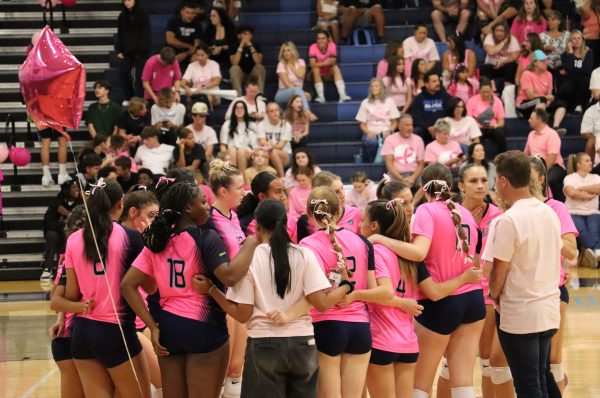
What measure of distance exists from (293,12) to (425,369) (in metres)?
12.3

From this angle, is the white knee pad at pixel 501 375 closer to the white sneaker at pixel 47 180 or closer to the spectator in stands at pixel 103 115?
the spectator in stands at pixel 103 115

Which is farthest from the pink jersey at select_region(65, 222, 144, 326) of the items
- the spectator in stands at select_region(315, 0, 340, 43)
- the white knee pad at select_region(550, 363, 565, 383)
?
the spectator in stands at select_region(315, 0, 340, 43)

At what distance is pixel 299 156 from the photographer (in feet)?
43.8

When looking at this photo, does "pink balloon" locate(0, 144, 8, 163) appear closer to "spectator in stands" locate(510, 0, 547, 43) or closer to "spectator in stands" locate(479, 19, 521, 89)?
"spectator in stands" locate(479, 19, 521, 89)

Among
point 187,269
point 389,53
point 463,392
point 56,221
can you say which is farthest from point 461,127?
point 187,269

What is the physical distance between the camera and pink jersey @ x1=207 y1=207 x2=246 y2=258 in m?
6.35

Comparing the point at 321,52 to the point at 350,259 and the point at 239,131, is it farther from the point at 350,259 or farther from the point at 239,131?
the point at 350,259

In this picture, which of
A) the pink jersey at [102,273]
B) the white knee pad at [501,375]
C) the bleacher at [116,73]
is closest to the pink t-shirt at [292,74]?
the bleacher at [116,73]

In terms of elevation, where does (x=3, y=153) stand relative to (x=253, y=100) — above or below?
below

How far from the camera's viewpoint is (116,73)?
55.8ft

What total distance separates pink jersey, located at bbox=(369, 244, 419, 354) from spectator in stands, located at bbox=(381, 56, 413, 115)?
31.9ft

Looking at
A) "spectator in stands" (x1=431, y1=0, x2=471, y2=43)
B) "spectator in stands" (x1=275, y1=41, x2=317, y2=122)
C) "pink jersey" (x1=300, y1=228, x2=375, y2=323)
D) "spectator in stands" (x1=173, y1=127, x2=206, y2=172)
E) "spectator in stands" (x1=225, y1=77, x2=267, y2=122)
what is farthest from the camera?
"spectator in stands" (x1=431, y1=0, x2=471, y2=43)

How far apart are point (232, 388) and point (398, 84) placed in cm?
940

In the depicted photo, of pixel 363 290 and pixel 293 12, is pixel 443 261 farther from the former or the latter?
pixel 293 12
